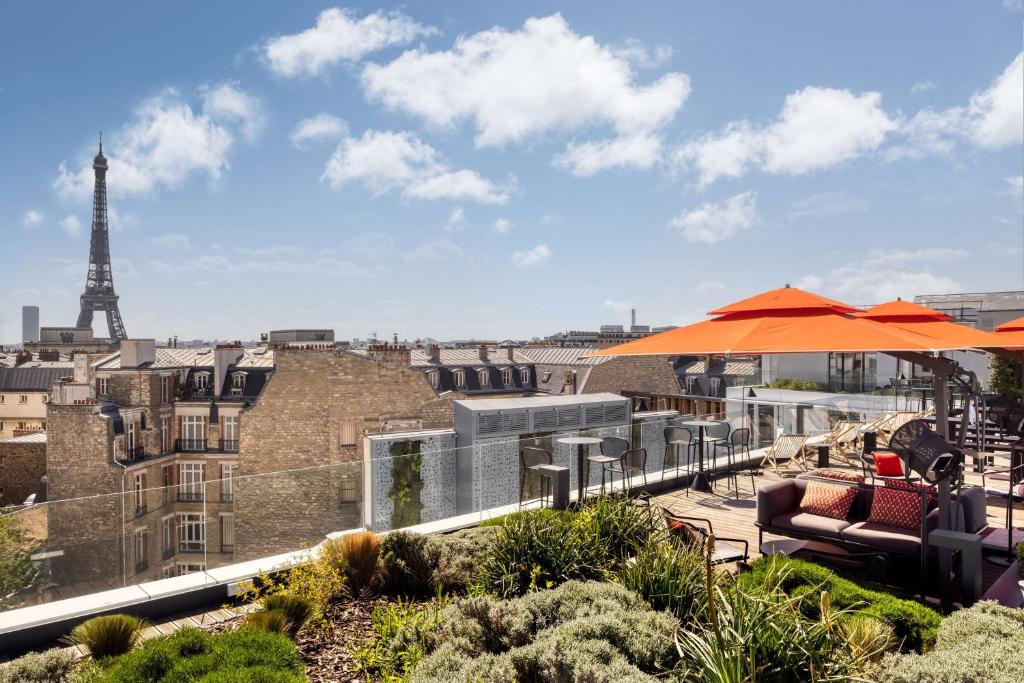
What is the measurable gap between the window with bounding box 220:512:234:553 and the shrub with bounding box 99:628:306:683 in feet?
7.68

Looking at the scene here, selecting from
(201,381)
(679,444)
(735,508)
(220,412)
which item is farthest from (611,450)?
(201,381)

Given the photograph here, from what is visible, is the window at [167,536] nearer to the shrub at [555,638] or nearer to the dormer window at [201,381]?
the shrub at [555,638]

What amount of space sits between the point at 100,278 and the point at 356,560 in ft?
315

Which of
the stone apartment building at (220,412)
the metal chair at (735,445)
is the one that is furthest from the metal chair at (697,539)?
the stone apartment building at (220,412)

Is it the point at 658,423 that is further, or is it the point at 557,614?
the point at 658,423

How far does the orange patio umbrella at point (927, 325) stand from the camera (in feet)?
21.4

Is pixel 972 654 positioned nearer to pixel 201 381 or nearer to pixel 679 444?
pixel 679 444

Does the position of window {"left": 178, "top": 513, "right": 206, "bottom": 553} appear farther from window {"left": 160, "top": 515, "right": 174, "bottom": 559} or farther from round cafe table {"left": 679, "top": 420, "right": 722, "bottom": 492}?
round cafe table {"left": 679, "top": 420, "right": 722, "bottom": 492}

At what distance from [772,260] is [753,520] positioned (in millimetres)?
24435

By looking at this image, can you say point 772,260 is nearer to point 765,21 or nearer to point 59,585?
point 765,21

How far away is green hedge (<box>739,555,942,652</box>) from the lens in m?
4.01

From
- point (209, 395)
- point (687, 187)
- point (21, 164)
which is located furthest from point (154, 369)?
point (21, 164)

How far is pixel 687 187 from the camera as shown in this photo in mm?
21859

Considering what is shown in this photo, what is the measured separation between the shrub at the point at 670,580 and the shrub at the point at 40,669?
10.7 feet
